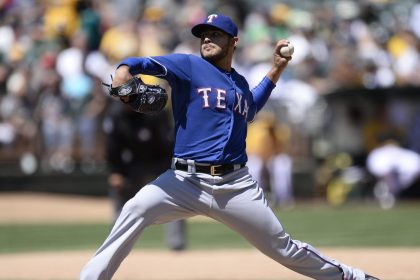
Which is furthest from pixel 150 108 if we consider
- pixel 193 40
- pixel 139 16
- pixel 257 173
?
pixel 139 16

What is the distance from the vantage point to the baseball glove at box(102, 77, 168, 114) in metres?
6.12

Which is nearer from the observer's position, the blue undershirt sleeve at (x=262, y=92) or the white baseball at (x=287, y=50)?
the white baseball at (x=287, y=50)

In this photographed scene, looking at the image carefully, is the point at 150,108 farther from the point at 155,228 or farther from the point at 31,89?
the point at 31,89

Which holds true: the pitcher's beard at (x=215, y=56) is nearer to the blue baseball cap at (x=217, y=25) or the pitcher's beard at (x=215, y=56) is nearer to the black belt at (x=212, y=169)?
the blue baseball cap at (x=217, y=25)

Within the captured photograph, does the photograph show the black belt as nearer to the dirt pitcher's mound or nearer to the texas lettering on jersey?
the texas lettering on jersey

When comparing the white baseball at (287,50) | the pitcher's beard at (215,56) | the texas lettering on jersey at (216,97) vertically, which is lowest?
the texas lettering on jersey at (216,97)

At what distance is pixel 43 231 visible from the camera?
46.5 ft

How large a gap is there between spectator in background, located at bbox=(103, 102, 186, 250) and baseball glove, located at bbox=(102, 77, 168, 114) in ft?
14.8

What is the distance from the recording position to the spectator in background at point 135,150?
10.9m

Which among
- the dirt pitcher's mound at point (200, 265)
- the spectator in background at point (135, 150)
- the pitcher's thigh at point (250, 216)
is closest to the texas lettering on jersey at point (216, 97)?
the pitcher's thigh at point (250, 216)

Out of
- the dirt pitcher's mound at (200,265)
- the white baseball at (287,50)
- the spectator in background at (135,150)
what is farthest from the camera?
the spectator in background at (135,150)

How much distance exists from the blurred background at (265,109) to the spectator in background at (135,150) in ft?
16.7

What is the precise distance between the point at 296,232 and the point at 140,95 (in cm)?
674

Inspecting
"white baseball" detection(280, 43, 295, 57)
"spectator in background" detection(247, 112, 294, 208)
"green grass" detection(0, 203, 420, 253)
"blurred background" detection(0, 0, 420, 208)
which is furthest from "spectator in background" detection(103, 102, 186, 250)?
"spectator in background" detection(247, 112, 294, 208)
